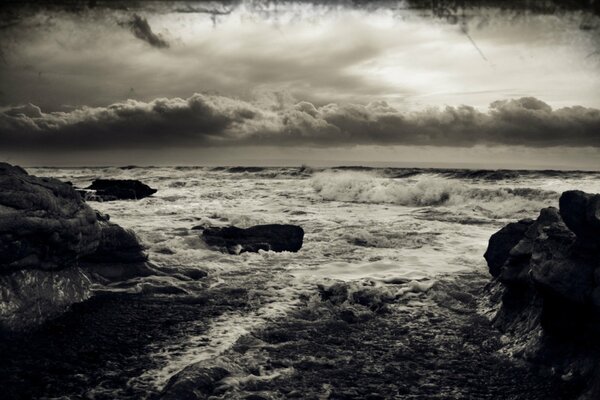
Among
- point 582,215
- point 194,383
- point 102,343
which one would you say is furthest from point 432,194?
point 194,383

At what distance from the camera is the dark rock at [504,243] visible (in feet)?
22.4

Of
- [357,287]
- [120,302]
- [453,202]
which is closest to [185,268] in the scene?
[120,302]

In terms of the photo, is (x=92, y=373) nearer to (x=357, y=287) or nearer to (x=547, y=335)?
(x=357, y=287)

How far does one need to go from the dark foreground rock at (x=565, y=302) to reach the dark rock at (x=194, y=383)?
3.01 metres

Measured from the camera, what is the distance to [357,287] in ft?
22.1

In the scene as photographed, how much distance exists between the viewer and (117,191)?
68.3 feet

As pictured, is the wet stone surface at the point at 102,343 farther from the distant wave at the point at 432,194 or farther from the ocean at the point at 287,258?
the distant wave at the point at 432,194

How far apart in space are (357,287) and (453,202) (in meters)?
16.4

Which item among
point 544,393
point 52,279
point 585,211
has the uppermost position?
point 585,211

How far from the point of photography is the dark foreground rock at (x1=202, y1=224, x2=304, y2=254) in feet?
30.5

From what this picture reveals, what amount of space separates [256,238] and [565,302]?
6336mm

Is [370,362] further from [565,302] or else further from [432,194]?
[432,194]

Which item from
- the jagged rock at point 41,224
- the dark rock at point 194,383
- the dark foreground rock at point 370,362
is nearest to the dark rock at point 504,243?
the dark foreground rock at point 370,362

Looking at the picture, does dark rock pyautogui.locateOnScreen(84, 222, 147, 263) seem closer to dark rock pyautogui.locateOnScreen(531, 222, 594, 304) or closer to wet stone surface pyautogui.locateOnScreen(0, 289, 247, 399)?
wet stone surface pyautogui.locateOnScreen(0, 289, 247, 399)
